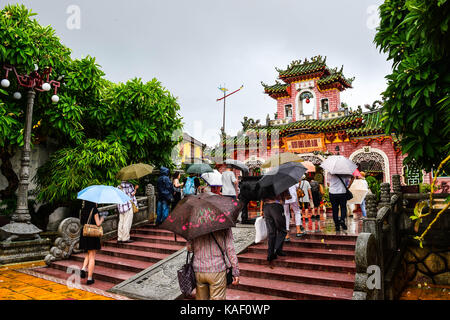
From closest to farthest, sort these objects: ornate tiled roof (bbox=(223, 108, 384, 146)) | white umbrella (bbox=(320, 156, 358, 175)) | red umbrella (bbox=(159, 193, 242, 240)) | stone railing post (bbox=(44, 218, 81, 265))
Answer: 1. red umbrella (bbox=(159, 193, 242, 240))
2. white umbrella (bbox=(320, 156, 358, 175))
3. stone railing post (bbox=(44, 218, 81, 265))
4. ornate tiled roof (bbox=(223, 108, 384, 146))

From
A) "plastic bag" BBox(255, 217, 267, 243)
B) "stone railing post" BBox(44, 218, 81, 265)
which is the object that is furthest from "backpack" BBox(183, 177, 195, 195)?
"plastic bag" BBox(255, 217, 267, 243)

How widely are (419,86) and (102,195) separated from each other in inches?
224

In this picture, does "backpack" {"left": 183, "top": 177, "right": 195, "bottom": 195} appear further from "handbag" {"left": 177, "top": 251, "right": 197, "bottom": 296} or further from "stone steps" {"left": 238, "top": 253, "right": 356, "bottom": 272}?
"handbag" {"left": 177, "top": 251, "right": 197, "bottom": 296}

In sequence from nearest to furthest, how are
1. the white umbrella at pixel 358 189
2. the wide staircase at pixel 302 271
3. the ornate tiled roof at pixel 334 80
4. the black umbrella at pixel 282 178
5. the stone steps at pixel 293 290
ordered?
the stone steps at pixel 293 290, the wide staircase at pixel 302 271, the black umbrella at pixel 282 178, the white umbrella at pixel 358 189, the ornate tiled roof at pixel 334 80

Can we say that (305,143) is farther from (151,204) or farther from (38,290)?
(38,290)

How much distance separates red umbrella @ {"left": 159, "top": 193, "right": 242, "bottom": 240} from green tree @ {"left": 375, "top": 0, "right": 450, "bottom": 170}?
8.76 feet

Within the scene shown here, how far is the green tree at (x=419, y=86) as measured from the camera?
349 centimetres

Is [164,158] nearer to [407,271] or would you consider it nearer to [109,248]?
[109,248]

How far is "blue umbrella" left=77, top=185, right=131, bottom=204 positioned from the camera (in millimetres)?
5766

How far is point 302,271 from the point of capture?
5.79 meters

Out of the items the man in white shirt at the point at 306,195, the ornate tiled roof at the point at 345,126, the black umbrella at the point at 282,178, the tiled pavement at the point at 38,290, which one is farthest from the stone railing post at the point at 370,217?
the ornate tiled roof at the point at 345,126


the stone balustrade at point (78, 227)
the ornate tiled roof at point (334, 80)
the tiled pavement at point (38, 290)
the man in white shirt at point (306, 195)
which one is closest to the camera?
the tiled pavement at point (38, 290)

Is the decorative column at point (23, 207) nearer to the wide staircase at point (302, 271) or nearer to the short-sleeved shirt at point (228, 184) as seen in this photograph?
the short-sleeved shirt at point (228, 184)

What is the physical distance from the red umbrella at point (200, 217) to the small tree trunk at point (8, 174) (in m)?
10.1
